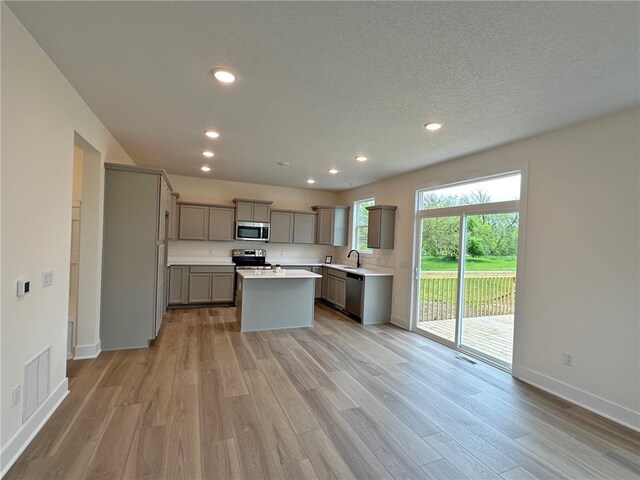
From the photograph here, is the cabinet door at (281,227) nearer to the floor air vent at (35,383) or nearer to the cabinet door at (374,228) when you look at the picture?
the cabinet door at (374,228)

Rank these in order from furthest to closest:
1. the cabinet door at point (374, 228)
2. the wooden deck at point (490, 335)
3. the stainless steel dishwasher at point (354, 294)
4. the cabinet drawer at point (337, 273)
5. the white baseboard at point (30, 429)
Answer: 1. the cabinet drawer at point (337, 273)
2. the cabinet door at point (374, 228)
3. the stainless steel dishwasher at point (354, 294)
4. the wooden deck at point (490, 335)
5. the white baseboard at point (30, 429)

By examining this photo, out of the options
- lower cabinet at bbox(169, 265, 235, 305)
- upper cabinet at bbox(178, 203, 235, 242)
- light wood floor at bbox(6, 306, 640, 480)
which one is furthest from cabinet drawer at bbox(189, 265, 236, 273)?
light wood floor at bbox(6, 306, 640, 480)

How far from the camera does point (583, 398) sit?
8.95ft

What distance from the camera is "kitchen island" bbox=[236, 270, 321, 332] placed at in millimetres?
4535

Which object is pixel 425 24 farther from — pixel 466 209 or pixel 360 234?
pixel 360 234

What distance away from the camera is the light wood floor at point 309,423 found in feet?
6.15

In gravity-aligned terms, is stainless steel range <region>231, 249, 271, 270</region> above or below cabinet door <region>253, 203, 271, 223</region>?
below

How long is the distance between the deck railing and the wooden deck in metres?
0.08

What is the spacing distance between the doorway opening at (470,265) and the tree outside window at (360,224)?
1.81 metres

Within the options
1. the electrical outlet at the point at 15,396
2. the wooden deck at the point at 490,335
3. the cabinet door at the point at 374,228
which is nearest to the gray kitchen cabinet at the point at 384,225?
the cabinet door at the point at 374,228

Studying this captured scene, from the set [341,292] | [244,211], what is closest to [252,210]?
[244,211]

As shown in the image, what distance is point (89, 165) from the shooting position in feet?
10.8

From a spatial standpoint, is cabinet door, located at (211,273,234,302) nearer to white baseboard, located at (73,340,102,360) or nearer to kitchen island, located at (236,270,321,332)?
kitchen island, located at (236,270,321,332)

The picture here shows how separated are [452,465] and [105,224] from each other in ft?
13.1
